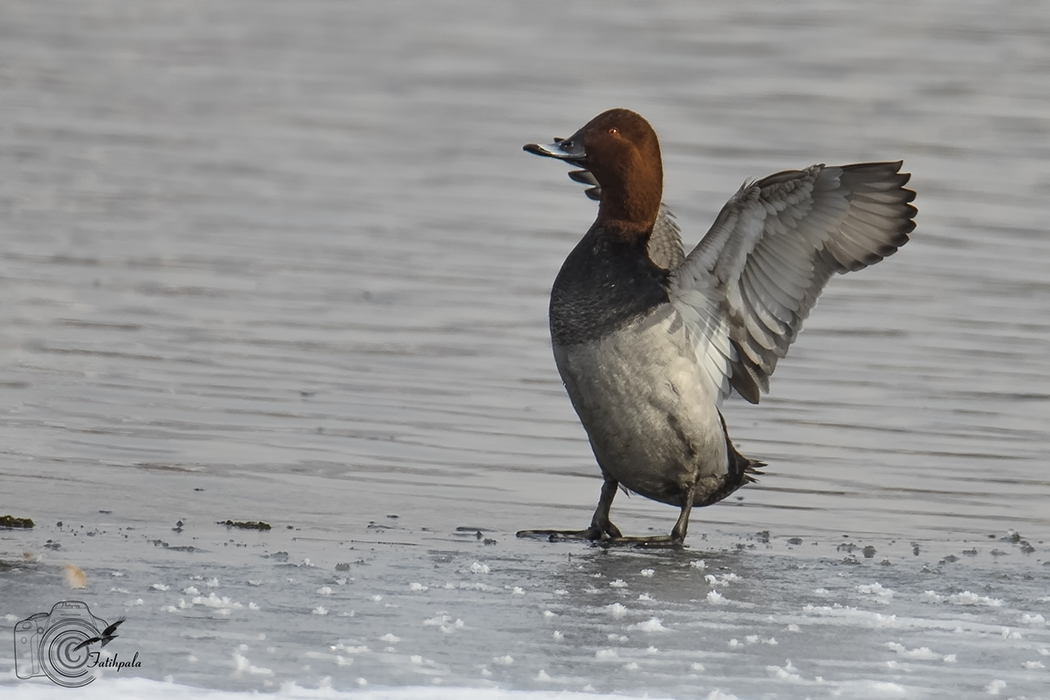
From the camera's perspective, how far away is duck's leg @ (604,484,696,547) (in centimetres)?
536

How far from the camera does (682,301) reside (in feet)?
17.6

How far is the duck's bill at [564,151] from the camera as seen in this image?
545cm

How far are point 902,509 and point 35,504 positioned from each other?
2.72 metres

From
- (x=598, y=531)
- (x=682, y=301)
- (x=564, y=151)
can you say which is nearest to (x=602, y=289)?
(x=682, y=301)

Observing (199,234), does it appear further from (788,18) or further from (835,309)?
(788,18)

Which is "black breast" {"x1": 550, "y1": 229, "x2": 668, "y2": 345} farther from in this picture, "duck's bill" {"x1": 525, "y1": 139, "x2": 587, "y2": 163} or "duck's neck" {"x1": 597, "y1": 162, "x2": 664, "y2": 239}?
"duck's bill" {"x1": 525, "y1": 139, "x2": 587, "y2": 163}

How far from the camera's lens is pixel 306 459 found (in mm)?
6332

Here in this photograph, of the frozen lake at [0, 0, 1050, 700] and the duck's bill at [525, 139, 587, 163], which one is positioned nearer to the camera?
the frozen lake at [0, 0, 1050, 700]

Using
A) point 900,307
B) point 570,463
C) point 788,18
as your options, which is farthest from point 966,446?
point 788,18

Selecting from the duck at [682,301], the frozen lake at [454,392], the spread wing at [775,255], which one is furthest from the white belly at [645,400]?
the frozen lake at [454,392]

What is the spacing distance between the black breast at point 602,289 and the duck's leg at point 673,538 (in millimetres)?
576

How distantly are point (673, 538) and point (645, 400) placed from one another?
0.43 meters

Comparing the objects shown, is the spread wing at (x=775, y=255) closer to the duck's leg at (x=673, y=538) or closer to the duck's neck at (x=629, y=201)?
the duck's neck at (x=629, y=201)

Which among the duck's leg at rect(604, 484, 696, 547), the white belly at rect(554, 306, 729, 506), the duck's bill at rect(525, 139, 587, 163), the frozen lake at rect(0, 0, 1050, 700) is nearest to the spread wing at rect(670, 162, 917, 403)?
the white belly at rect(554, 306, 729, 506)
